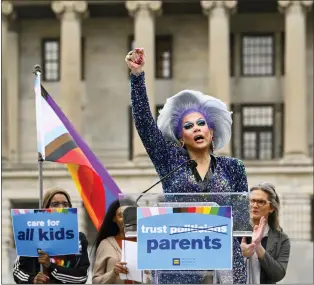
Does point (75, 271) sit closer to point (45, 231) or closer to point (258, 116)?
point (45, 231)

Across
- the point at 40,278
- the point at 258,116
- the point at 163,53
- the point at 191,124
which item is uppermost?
the point at 163,53

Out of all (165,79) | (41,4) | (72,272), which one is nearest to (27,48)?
(41,4)

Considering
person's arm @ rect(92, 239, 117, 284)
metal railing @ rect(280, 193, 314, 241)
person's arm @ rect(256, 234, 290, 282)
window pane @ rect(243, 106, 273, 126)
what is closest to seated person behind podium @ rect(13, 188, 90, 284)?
person's arm @ rect(92, 239, 117, 284)

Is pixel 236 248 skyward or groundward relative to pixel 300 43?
groundward

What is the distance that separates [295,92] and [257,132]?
2956mm

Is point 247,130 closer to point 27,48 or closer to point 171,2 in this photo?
point 171,2

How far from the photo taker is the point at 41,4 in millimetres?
57438

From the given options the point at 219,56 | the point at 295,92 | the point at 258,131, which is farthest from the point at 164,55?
the point at 295,92

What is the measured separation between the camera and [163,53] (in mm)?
58656

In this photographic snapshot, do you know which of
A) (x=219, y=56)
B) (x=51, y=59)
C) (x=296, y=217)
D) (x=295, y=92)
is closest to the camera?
(x=296, y=217)

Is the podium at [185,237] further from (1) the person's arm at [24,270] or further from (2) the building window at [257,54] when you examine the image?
(2) the building window at [257,54]

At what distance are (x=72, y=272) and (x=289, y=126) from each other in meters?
43.0

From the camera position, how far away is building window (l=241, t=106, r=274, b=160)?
56.0 metres

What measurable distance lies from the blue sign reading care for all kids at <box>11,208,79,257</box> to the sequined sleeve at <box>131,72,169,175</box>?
1.39 m
